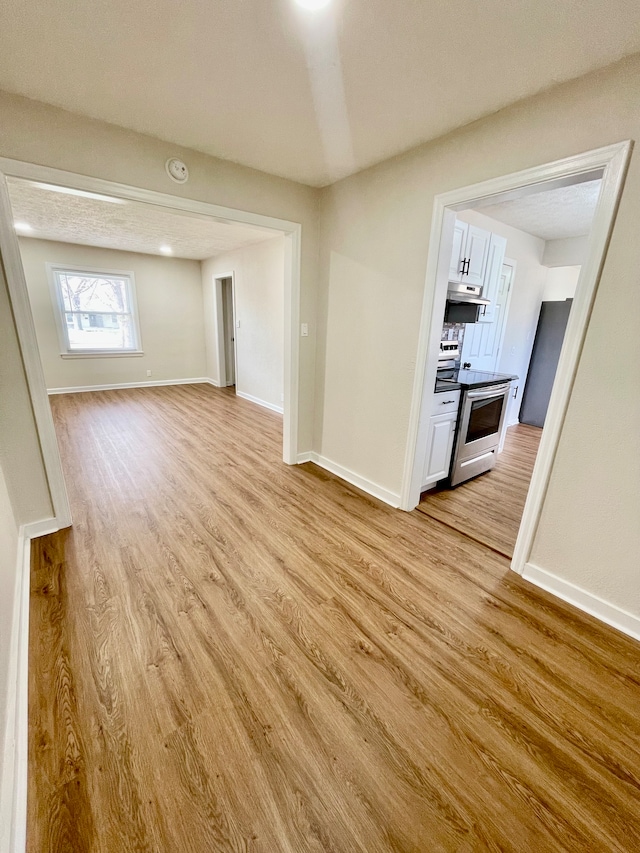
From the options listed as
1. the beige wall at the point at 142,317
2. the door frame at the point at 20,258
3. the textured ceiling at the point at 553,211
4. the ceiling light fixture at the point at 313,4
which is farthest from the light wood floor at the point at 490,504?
the beige wall at the point at 142,317

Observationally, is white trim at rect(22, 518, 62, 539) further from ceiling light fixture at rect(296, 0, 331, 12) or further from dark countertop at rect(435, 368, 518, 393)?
ceiling light fixture at rect(296, 0, 331, 12)

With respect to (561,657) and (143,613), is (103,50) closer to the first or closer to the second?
(143,613)

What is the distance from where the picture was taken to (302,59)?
1551mm

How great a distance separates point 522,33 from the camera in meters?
1.35

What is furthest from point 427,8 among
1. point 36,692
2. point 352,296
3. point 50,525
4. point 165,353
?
point 165,353

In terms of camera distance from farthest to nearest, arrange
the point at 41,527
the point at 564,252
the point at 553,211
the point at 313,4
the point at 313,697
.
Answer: the point at 564,252 → the point at 553,211 → the point at 41,527 → the point at 313,697 → the point at 313,4

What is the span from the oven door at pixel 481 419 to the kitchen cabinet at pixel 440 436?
10 cm

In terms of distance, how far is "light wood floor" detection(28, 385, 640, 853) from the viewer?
1040 millimetres

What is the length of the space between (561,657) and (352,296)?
2.71m

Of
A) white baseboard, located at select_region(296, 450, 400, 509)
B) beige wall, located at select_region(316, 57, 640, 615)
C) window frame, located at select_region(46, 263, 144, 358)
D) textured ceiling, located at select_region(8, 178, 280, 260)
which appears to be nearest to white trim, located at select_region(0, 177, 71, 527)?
textured ceiling, located at select_region(8, 178, 280, 260)

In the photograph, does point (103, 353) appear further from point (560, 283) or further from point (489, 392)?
point (560, 283)

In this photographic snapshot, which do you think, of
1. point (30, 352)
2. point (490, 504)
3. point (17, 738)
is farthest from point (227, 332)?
point (17, 738)

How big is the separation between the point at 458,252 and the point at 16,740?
3637mm

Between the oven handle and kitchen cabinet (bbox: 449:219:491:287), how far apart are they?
0.94 m
